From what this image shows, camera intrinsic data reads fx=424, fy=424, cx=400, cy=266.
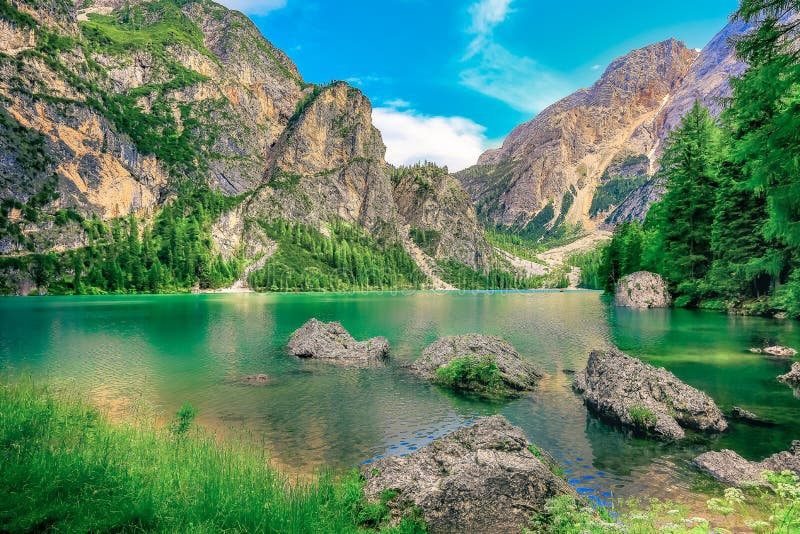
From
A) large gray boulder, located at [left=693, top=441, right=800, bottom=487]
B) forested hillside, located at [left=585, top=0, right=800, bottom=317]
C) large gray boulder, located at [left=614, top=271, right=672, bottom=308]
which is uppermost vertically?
forested hillside, located at [left=585, top=0, right=800, bottom=317]

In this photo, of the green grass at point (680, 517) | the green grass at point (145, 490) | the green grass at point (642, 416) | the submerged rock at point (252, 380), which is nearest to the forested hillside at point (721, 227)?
the green grass at point (642, 416)

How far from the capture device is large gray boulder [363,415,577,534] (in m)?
9.69

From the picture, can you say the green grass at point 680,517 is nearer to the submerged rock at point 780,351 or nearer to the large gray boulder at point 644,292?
the submerged rock at point 780,351

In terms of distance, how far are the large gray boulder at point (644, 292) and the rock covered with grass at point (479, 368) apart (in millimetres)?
56387

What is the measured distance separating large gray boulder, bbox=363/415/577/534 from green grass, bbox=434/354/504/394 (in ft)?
43.0

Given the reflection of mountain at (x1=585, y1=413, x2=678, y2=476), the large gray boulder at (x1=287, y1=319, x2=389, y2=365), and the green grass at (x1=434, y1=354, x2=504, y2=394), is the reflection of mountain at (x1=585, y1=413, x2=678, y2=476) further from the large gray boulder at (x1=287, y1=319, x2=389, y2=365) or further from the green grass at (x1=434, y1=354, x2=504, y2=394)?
the large gray boulder at (x1=287, y1=319, x2=389, y2=365)

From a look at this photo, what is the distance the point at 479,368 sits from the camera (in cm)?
2664

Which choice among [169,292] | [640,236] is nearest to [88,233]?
[169,292]

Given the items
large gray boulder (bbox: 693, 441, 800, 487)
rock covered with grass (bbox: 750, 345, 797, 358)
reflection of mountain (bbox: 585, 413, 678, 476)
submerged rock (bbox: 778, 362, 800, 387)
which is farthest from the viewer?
rock covered with grass (bbox: 750, 345, 797, 358)

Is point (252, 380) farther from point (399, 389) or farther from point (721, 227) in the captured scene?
point (721, 227)

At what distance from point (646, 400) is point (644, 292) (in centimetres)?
6419

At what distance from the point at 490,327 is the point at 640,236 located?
2385 inches

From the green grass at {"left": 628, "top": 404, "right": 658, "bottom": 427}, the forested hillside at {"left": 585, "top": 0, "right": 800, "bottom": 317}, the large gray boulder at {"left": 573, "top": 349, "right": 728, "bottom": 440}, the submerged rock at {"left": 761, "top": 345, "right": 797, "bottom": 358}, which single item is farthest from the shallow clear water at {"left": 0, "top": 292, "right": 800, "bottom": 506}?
the forested hillside at {"left": 585, "top": 0, "right": 800, "bottom": 317}

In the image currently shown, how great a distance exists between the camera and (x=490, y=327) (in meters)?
54.8
